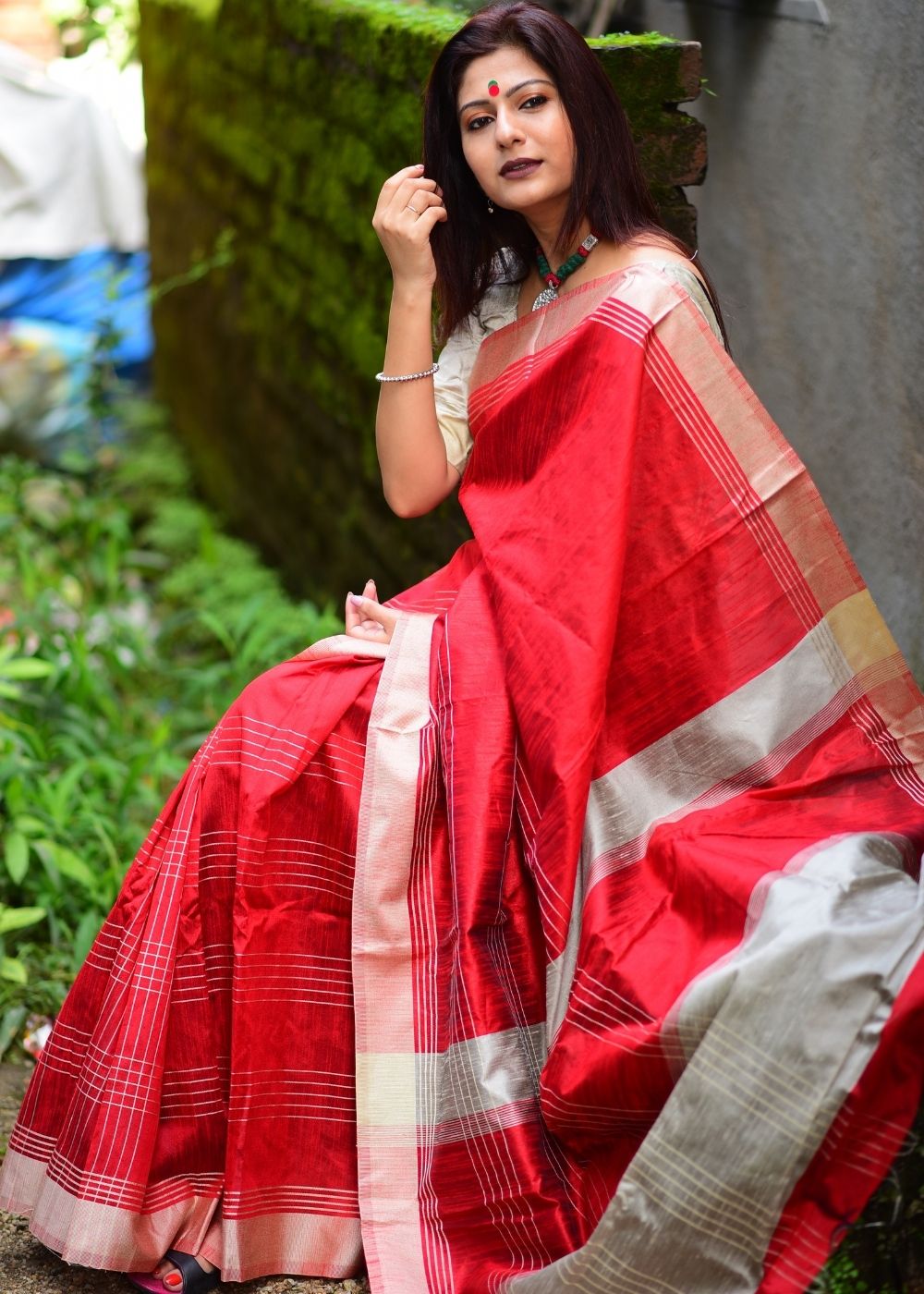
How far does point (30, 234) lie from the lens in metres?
6.80

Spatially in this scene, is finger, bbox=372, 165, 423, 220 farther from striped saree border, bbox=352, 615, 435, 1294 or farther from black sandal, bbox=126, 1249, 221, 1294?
black sandal, bbox=126, 1249, 221, 1294

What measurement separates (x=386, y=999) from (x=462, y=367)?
3.57ft

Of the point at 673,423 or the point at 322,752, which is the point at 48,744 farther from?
the point at 673,423

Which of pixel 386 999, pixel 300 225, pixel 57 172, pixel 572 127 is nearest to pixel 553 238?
pixel 572 127

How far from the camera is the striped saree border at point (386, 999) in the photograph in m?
2.08

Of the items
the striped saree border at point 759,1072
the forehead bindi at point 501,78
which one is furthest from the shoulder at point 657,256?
the striped saree border at point 759,1072

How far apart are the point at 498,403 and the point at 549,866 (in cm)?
76

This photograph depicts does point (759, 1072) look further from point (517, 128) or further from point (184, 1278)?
point (517, 128)

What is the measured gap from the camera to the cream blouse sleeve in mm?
2510

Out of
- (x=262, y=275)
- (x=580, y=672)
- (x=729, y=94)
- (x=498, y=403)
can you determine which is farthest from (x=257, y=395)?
(x=580, y=672)

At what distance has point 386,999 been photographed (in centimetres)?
212

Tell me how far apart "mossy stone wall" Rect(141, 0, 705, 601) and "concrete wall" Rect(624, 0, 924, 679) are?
1.46 feet

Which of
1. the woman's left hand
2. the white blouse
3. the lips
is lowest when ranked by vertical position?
the woman's left hand

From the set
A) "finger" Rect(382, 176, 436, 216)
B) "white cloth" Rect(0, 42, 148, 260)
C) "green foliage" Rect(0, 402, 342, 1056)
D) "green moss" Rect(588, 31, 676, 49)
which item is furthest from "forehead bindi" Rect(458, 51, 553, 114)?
"white cloth" Rect(0, 42, 148, 260)
